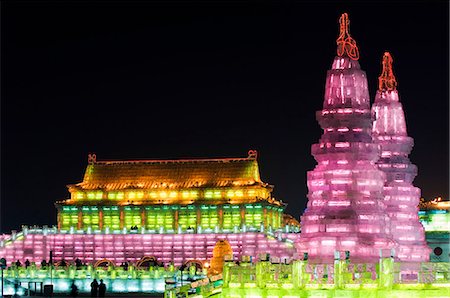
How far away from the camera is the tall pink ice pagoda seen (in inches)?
2753

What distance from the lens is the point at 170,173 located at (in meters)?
137

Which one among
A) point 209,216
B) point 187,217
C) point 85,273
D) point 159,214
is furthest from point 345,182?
point 159,214

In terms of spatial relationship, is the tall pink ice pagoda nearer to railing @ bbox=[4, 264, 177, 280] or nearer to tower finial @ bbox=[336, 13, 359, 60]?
tower finial @ bbox=[336, 13, 359, 60]

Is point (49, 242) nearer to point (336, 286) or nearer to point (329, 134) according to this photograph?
point (329, 134)

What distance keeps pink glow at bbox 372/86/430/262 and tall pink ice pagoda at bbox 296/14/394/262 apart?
12074mm

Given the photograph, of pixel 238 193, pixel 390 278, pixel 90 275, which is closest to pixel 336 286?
pixel 390 278

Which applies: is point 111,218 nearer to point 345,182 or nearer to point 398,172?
point 398,172

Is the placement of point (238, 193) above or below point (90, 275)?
above

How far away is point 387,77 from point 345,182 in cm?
1963

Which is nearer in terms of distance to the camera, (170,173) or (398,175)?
(398,175)

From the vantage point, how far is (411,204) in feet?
282

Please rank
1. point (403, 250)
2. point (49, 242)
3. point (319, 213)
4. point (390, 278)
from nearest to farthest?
1. point (390, 278)
2. point (319, 213)
3. point (403, 250)
4. point (49, 242)

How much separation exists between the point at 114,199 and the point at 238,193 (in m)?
14.1

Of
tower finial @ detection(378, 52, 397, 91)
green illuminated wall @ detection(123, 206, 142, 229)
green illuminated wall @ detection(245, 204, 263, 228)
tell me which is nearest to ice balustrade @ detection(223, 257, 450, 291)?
tower finial @ detection(378, 52, 397, 91)
